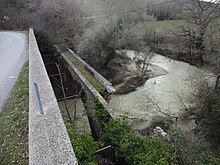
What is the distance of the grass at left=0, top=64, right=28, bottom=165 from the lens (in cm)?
466

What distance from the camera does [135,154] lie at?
540 centimetres

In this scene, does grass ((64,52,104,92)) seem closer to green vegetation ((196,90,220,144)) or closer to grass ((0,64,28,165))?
grass ((0,64,28,165))

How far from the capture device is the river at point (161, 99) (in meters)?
13.1

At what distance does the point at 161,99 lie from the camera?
15.4 meters

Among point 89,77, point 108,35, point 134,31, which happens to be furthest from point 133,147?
point 134,31

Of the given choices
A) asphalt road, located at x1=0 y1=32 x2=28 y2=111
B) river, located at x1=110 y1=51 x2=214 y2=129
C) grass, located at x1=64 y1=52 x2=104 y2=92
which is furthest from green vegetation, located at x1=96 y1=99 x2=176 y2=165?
grass, located at x1=64 y1=52 x2=104 y2=92

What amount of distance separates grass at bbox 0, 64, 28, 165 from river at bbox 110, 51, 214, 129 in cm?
528

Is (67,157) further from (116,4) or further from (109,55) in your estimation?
(116,4)

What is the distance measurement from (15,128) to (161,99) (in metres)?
11.4

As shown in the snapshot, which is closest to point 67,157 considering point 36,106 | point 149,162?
point 36,106

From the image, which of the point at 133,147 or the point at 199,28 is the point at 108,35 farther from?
the point at 133,147

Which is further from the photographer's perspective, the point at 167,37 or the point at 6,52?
the point at 167,37

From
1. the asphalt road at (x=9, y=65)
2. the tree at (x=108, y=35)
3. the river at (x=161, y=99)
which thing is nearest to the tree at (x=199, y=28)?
the river at (x=161, y=99)

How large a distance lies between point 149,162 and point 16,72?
7.90 metres
